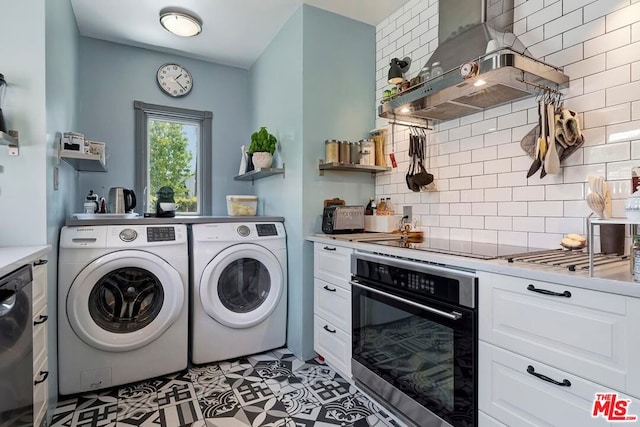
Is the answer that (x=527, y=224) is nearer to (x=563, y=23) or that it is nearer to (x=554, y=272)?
(x=554, y=272)

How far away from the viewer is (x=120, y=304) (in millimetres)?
2117

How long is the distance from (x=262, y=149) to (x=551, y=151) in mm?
1912

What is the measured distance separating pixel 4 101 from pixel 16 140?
0.20 metres

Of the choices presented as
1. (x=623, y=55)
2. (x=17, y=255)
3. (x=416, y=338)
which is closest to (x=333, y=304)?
(x=416, y=338)

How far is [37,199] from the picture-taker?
1674mm

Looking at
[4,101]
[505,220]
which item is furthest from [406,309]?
[4,101]

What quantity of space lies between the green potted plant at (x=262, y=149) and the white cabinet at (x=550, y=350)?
6.10 feet

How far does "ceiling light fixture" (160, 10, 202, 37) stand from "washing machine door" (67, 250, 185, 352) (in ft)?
5.67

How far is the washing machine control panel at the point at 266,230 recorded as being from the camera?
2551 millimetres

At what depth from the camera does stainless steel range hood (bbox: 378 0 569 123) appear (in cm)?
147

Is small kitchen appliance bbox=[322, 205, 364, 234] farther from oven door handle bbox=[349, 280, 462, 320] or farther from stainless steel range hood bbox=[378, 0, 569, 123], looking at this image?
stainless steel range hood bbox=[378, 0, 569, 123]

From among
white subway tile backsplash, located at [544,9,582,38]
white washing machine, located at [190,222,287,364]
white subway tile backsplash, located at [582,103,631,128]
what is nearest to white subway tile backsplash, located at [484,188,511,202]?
white subway tile backsplash, located at [582,103,631,128]

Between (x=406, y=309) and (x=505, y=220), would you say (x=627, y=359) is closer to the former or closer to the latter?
(x=406, y=309)

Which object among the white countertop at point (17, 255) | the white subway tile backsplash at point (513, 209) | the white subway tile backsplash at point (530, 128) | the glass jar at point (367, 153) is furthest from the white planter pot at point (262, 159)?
the white subway tile backsplash at point (513, 209)
